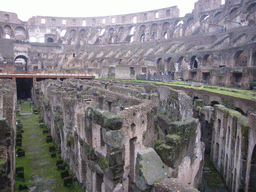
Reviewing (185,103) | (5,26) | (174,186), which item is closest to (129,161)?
(174,186)

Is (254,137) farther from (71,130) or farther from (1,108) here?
(1,108)

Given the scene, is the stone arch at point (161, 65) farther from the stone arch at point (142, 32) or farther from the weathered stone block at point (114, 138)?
the weathered stone block at point (114, 138)

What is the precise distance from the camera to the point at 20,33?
59.5m

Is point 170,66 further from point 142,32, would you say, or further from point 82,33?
point 82,33

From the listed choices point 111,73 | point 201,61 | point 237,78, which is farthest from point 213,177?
point 111,73

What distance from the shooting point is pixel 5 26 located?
5612cm

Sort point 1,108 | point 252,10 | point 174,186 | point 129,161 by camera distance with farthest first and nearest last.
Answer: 1. point 252,10
2. point 1,108
3. point 129,161
4. point 174,186

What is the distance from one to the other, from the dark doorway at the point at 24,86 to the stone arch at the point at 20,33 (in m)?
29.2

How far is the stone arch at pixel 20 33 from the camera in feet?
193

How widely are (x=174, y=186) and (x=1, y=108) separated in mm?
8702

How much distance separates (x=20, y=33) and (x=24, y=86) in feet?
103

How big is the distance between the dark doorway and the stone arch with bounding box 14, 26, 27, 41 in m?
29.2

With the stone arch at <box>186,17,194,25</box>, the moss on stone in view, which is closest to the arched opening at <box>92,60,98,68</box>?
the stone arch at <box>186,17,194,25</box>

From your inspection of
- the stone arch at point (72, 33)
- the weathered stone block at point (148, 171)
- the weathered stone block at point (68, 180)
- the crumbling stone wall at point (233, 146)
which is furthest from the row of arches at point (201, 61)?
the stone arch at point (72, 33)
